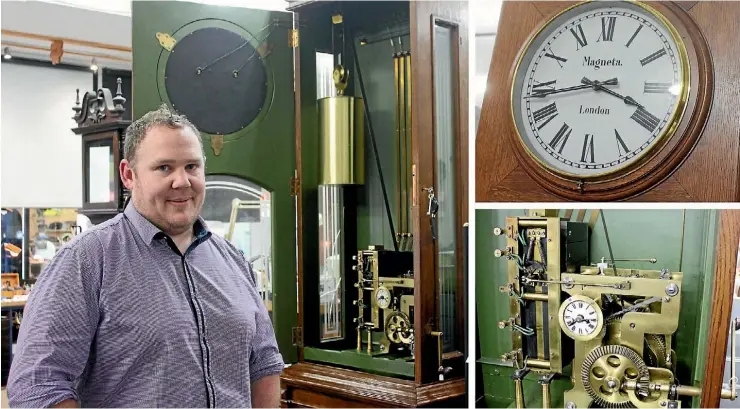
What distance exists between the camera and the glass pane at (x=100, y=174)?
3.70 metres

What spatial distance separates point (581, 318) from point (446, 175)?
1145 millimetres

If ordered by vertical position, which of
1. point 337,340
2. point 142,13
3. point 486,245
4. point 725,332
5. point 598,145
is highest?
point 142,13

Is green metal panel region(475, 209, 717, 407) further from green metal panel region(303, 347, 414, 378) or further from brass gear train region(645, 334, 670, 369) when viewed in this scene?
green metal panel region(303, 347, 414, 378)

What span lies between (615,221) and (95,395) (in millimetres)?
1229

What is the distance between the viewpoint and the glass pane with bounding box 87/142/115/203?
12.1ft

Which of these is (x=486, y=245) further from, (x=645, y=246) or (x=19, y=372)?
(x=19, y=372)

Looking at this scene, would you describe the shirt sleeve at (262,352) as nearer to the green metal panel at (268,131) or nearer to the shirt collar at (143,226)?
the shirt collar at (143,226)

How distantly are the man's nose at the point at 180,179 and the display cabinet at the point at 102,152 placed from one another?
1.69 metres

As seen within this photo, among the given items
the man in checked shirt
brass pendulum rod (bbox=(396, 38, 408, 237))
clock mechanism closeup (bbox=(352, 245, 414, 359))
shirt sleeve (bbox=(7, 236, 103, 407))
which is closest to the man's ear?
the man in checked shirt

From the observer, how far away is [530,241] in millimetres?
1848

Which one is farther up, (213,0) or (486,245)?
(213,0)

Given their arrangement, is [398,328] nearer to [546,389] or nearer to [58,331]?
[546,389]

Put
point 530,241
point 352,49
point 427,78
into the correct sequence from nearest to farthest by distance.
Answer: point 530,241
point 427,78
point 352,49

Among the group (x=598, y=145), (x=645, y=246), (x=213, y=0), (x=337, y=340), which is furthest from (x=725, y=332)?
(x=213, y=0)
